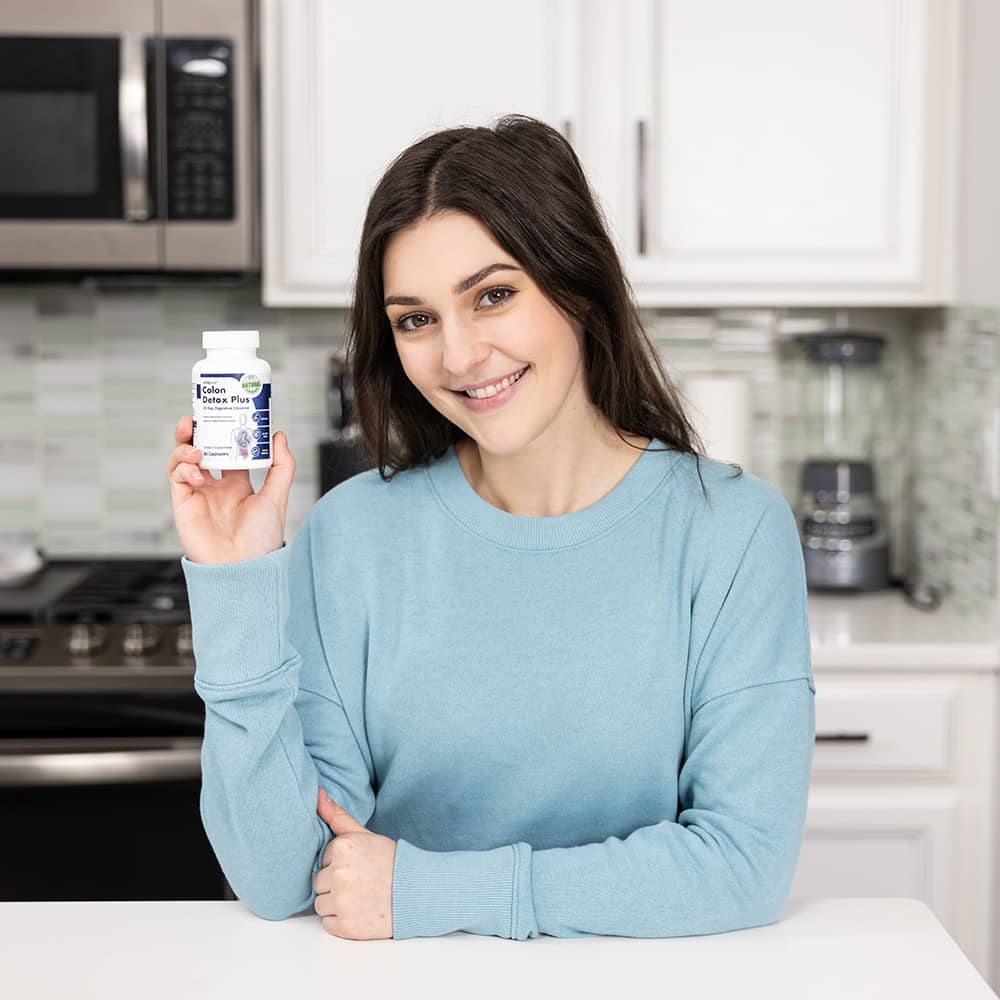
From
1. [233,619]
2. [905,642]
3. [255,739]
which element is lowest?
[905,642]

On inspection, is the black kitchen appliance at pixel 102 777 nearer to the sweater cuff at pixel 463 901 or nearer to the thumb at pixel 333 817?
the thumb at pixel 333 817

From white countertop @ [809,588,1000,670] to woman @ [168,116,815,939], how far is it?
0.94 metres

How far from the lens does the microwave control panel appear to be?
242cm

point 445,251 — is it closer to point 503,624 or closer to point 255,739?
point 503,624

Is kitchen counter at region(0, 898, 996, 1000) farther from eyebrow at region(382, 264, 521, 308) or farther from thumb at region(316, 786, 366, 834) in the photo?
eyebrow at region(382, 264, 521, 308)

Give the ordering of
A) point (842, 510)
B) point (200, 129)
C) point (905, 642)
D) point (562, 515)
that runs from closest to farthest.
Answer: point (562, 515) < point (905, 642) < point (200, 129) < point (842, 510)

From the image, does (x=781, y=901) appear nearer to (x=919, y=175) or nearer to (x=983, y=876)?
(x=983, y=876)

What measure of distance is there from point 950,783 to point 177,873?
1302 millimetres

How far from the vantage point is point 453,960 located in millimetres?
1119

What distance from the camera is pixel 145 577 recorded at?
2693 millimetres

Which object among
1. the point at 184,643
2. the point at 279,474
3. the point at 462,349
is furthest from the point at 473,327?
the point at 184,643

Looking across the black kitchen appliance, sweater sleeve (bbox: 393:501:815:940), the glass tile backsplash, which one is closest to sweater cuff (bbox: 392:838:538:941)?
sweater sleeve (bbox: 393:501:815:940)

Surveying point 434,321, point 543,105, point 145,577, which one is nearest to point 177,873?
point 145,577

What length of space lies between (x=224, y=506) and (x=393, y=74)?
4.72ft
